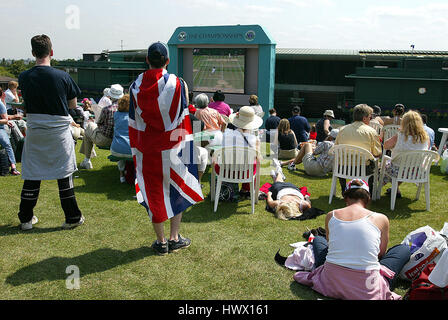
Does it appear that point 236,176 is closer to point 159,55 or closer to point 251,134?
point 251,134

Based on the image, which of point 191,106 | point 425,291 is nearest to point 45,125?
point 191,106

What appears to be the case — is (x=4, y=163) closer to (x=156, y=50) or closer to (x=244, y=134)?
(x=244, y=134)

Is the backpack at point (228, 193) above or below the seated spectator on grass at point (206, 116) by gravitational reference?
below

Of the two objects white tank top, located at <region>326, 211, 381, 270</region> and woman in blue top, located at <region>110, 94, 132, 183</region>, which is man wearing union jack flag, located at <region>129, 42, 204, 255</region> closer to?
white tank top, located at <region>326, 211, 381, 270</region>

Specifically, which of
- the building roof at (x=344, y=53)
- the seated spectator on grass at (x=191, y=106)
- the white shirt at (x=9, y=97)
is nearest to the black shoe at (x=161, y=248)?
the seated spectator on grass at (x=191, y=106)

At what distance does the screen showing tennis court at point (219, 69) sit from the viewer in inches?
650

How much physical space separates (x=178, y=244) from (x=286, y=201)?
1712 mm

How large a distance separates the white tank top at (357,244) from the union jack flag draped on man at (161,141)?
4.52ft

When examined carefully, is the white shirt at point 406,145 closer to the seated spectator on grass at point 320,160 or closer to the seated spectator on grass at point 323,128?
the seated spectator on grass at point 320,160

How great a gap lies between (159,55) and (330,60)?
21.2 metres

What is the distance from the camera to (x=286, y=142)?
8094 millimetres

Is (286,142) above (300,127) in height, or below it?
below

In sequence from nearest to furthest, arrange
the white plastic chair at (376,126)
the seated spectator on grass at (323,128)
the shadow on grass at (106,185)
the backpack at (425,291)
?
the backpack at (425,291)
the shadow on grass at (106,185)
the white plastic chair at (376,126)
the seated spectator on grass at (323,128)
